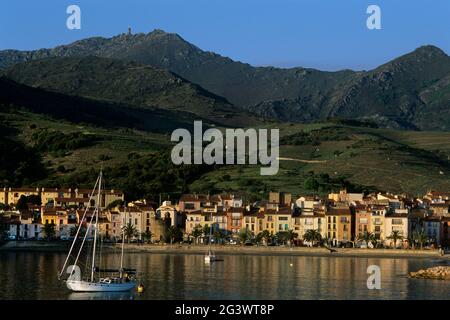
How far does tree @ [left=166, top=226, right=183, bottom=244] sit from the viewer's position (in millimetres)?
108812

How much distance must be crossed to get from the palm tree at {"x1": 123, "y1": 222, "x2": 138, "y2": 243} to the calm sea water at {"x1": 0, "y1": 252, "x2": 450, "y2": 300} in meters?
13.0

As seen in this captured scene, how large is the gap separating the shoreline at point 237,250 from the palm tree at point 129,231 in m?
2.61

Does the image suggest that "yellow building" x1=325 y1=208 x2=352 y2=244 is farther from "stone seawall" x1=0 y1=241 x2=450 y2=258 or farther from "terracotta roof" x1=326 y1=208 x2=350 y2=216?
"stone seawall" x1=0 y1=241 x2=450 y2=258

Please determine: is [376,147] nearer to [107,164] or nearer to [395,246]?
[107,164]

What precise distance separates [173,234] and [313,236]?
45.5 ft

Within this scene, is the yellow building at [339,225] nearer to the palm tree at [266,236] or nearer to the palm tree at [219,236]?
the palm tree at [266,236]

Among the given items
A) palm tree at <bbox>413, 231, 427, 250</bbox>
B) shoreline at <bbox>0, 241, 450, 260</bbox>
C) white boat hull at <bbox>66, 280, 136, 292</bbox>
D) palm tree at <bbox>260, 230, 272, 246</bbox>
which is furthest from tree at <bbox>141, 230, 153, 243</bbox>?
white boat hull at <bbox>66, 280, 136, 292</bbox>

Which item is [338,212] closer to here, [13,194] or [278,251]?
[278,251]

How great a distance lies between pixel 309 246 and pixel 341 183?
108 feet

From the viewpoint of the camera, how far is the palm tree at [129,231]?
106562 millimetres

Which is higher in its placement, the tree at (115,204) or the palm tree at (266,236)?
the tree at (115,204)

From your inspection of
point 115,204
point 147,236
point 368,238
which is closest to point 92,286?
point 147,236

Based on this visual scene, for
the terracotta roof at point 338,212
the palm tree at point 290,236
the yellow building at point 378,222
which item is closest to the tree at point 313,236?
the palm tree at point 290,236
